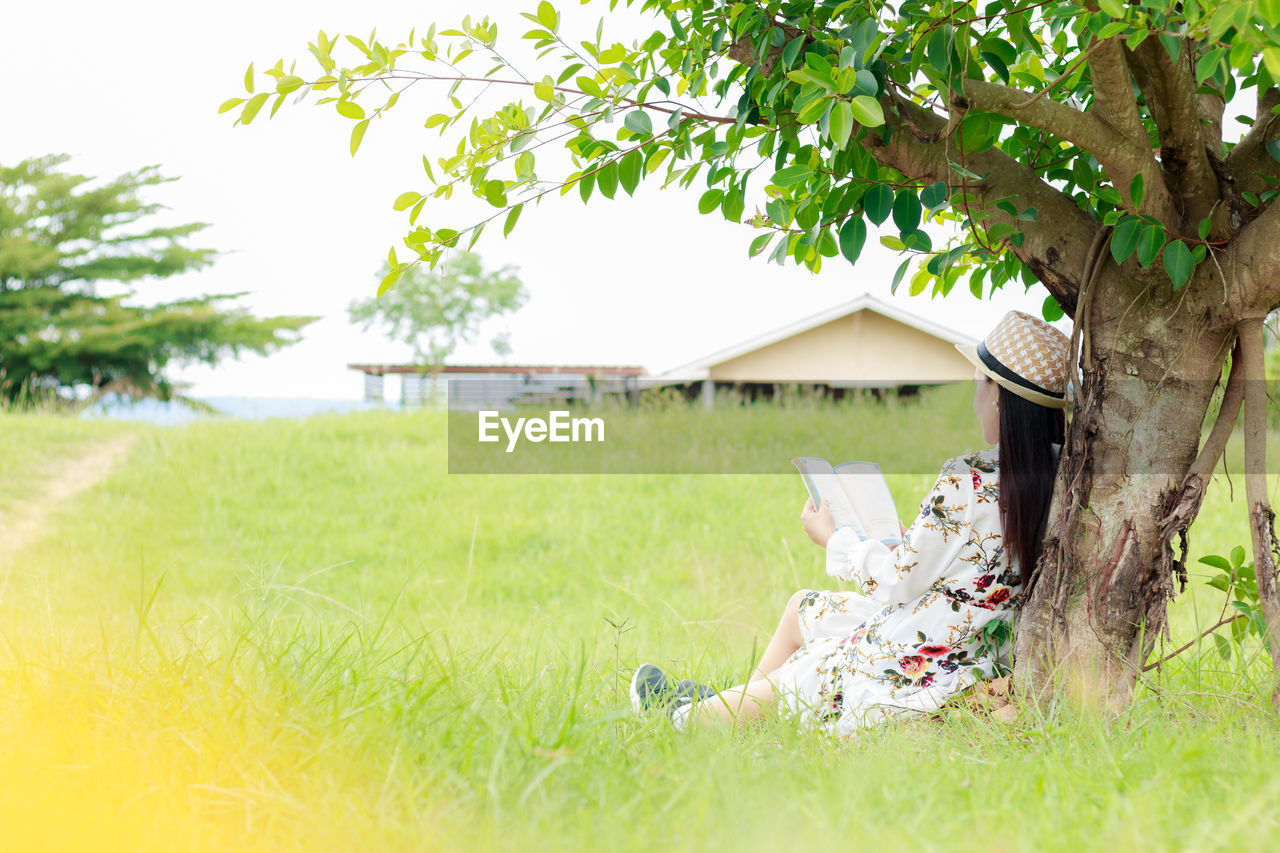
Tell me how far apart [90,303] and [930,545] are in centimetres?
2577

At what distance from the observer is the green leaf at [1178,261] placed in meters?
2.02

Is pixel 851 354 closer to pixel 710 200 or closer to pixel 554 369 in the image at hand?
pixel 554 369

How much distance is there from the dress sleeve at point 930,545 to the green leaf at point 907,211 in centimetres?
70

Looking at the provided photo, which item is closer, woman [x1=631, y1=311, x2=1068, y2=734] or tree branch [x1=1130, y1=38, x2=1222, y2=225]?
tree branch [x1=1130, y1=38, x2=1222, y2=225]

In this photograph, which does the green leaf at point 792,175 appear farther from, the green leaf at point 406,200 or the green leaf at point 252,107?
the green leaf at point 252,107

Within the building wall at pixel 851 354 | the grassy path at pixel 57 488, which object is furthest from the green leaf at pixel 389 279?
the building wall at pixel 851 354

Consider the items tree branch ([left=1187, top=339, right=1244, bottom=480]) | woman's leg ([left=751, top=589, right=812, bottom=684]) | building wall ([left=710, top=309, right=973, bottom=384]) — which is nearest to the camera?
tree branch ([left=1187, top=339, right=1244, bottom=480])

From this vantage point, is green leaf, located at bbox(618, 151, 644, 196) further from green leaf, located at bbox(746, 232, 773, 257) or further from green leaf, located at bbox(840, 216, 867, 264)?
green leaf, located at bbox(840, 216, 867, 264)

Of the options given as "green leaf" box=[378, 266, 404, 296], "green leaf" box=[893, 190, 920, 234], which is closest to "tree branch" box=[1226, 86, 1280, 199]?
"green leaf" box=[893, 190, 920, 234]

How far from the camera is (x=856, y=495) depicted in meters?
2.73

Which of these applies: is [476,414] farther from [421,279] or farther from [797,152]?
[421,279]

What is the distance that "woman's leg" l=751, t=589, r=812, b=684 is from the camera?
9.61 feet

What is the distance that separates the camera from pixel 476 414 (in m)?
10.7

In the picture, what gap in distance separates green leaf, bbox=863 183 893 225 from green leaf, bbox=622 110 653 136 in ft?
1.91
